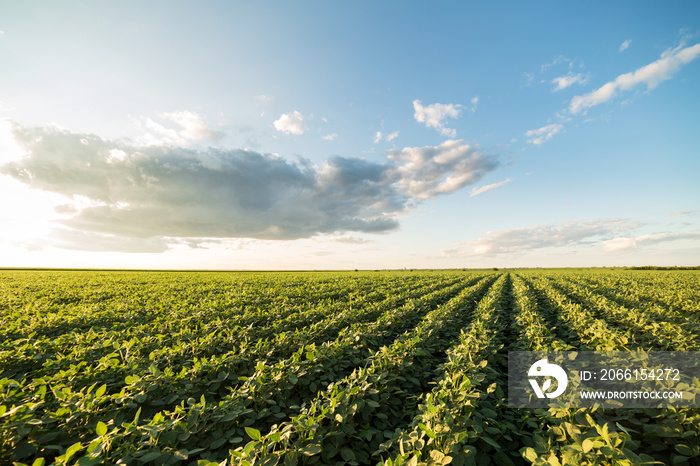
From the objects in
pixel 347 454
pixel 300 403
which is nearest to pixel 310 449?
pixel 347 454

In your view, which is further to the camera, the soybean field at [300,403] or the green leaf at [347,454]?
the green leaf at [347,454]

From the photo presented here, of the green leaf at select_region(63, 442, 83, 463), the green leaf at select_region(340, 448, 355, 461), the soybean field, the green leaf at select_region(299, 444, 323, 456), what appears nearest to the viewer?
the green leaf at select_region(63, 442, 83, 463)

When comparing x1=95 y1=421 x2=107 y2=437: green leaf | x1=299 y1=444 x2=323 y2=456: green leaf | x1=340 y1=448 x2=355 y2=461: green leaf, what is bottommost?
x1=340 y1=448 x2=355 y2=461: green leaf

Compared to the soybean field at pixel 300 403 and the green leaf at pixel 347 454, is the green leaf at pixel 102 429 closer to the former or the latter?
the soybean field at pixel 300 403

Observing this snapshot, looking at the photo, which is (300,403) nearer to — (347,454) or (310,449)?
(347,454)

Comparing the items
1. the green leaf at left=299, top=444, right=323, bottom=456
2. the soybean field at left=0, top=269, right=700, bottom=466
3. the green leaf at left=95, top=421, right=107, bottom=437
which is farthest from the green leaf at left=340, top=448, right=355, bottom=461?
the green leaf at left=95, top=421, right=107, bottom=437

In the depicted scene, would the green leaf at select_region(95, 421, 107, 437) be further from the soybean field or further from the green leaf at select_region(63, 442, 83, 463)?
the green leaf at select_region(63, 442, 83, 463)

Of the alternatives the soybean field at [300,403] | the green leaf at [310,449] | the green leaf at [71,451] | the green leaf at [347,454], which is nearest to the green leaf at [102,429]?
the soybean field at [300,403]

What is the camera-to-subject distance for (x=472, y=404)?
144 inches

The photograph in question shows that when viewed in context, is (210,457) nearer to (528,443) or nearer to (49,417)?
(49,417)

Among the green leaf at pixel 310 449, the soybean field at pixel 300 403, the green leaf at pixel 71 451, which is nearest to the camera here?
the green leaf at pixel 71 451

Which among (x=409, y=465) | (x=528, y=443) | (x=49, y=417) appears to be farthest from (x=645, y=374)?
(x=49, y=417)

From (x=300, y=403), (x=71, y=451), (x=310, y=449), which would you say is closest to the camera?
(x=71, y=451)

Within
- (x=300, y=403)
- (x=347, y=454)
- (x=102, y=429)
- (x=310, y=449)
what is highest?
(x=102, y=429)
